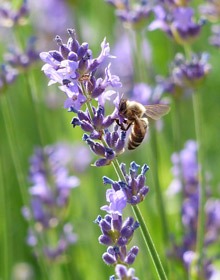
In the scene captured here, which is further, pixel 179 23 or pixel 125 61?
pixel 125 61

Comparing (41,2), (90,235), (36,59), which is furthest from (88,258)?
(41,2)

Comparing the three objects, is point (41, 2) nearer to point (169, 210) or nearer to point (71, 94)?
point (169, 210)

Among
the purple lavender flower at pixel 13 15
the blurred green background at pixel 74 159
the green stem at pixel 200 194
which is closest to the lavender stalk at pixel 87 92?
the green stem at pixel 200 194

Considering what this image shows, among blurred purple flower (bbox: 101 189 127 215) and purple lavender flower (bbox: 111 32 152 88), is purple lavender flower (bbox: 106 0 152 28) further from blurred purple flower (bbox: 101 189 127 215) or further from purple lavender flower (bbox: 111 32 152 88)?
blurred purple flower (bbox: 101 189 127 215)

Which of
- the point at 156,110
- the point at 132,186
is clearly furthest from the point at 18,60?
the point at 132,186

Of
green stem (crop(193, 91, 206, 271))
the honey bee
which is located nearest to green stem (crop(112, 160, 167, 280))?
the honey bee

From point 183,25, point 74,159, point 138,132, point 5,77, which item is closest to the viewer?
point 138,132

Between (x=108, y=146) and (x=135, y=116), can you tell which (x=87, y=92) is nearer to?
(x=108, y=146)
